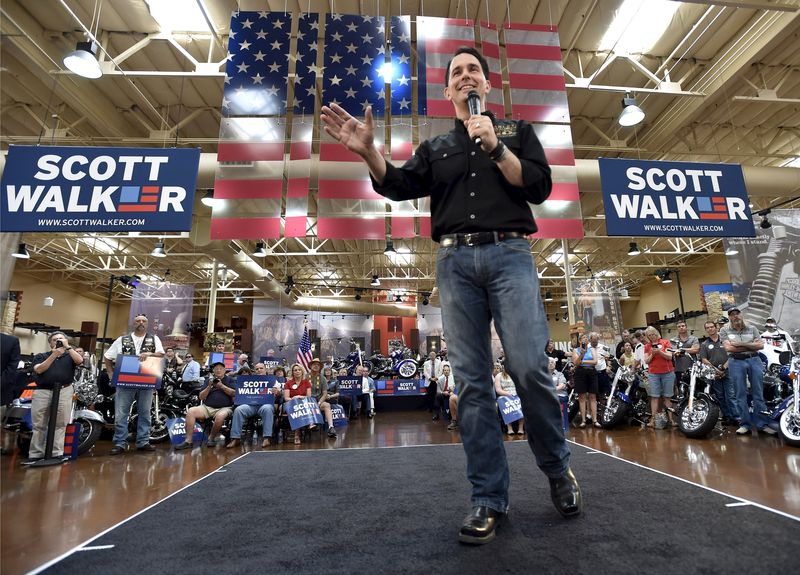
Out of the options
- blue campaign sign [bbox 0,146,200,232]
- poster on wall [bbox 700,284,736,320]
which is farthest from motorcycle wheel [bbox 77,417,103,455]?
poster on wall [bbox 700,284,736,320]

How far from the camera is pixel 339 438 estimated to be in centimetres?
594

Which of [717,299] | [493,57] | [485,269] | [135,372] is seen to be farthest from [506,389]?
[717,299]

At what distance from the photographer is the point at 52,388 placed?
454 centimetres

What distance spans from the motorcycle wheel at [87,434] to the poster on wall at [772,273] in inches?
425

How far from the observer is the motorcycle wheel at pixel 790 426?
3.96 meters

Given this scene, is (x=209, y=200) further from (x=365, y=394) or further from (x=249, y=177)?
(x=365, y=394)

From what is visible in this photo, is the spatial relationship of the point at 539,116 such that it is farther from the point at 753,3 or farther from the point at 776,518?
the point at 776,518

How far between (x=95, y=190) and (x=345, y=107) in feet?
A: 9.42

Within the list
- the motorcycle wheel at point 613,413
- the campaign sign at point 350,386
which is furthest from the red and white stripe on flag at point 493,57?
the campaign sign at point 350,386

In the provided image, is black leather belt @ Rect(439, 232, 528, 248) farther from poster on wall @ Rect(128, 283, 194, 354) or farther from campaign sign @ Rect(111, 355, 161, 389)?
poster on wall @ Rect(128, 283, 194, 354)

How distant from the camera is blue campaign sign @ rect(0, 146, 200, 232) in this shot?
3955mm

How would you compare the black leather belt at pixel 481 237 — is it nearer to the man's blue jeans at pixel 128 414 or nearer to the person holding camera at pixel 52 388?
the person holding camera at pixel 52 388

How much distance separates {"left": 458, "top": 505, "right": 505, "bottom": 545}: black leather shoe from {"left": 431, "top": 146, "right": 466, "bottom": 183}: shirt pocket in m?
1.16

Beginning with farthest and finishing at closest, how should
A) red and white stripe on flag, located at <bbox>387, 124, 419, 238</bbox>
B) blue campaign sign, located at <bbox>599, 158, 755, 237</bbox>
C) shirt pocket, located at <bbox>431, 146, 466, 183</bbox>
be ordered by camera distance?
red and white stripe on flag, located at <bbox>387, 124, 419, 238</bbox>, blue campaign sign, located at <bbox>599, 158, 755, 237</bbox>, shirt pocket, located at <bbox>431, 146, 466, 183</bbox>
